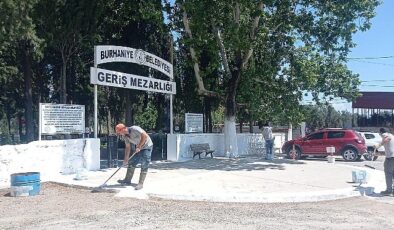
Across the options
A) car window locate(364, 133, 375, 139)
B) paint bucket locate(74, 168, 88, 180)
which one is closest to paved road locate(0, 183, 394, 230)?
paint bucket locate(74, 168, 88, 180)

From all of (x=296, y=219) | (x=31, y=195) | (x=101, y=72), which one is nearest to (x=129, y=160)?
(x=31, y=195)

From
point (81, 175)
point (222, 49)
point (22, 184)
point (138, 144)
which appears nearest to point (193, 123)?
point (222, 49)

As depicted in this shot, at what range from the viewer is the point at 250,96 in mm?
25500

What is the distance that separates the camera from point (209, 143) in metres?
24.9

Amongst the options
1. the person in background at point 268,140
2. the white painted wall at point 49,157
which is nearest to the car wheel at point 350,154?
the person in background at point 268,140

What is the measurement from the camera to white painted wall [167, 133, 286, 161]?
22.2m

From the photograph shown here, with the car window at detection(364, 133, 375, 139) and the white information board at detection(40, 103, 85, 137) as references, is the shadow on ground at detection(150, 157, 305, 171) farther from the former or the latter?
the car window at detection(364, 133, 375, 139)

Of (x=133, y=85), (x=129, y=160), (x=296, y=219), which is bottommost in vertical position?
(x=296, y=219)

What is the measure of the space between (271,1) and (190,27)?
4.28m

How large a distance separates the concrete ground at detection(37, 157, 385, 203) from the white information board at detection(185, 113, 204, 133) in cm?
389

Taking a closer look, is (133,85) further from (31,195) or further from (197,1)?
(31,195)

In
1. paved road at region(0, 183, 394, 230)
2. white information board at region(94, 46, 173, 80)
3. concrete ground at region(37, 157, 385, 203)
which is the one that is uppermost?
white information board at region(94, 46, 173, 80)

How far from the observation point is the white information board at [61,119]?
52.1 ft

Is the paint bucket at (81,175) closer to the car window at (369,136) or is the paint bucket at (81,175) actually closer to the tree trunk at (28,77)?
the tree trunk at (28,77)
